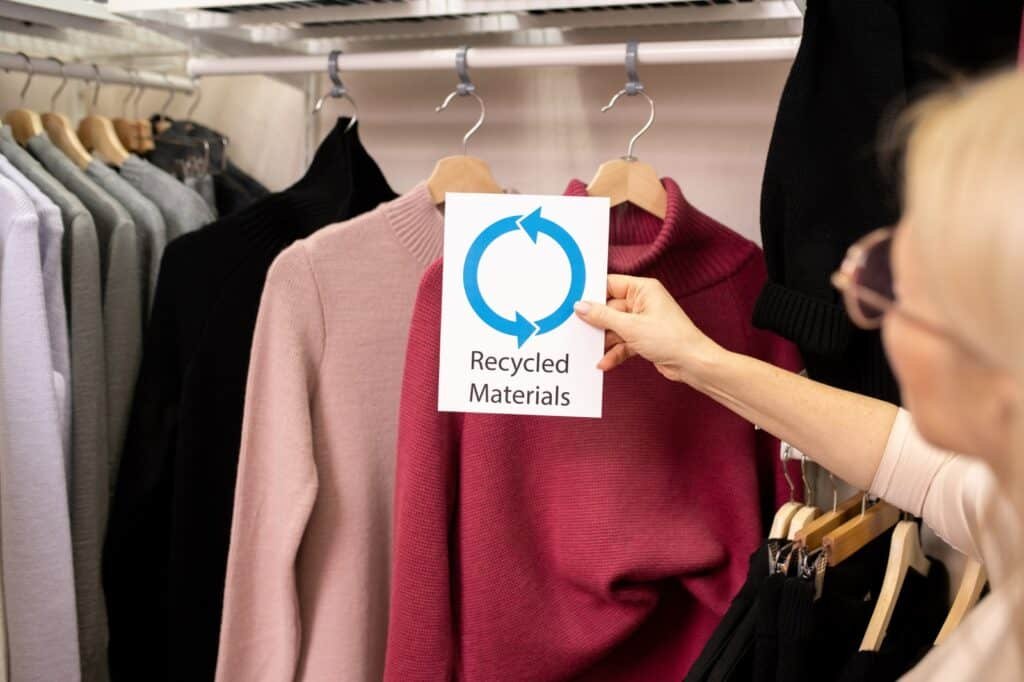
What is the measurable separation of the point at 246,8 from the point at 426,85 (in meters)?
0.34

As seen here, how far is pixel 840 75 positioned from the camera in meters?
0.97

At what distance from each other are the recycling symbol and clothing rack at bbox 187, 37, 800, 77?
30 centimetres

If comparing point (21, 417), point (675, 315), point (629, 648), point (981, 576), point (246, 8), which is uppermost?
point (246, 8)

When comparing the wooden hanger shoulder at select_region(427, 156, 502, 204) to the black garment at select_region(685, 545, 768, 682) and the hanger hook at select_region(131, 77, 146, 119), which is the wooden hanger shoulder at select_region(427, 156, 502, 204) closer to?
the black garment at select_region(685, 545, 768, 682)

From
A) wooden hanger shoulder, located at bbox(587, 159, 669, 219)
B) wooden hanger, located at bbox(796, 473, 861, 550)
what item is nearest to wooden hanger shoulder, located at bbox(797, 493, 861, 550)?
wooden hanger, located at bbox(796, 473, 861, 550)

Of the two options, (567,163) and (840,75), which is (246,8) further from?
(840,75)

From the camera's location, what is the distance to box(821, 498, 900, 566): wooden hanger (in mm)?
978

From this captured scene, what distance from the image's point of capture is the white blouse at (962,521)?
0.58 meters

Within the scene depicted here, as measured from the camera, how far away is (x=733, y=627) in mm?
917

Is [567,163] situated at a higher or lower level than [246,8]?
lower

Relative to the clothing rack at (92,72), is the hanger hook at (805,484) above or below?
below

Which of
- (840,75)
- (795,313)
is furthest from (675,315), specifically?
(840,75)

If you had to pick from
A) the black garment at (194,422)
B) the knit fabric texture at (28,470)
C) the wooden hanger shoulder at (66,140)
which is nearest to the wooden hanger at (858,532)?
the black garment at (194,422)

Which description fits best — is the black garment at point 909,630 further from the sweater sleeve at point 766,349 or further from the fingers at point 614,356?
the fingers at point 614,356
